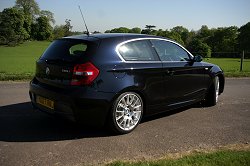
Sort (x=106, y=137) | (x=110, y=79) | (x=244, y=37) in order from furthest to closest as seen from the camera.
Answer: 1. (x=244, y=37)
2. (x=106, y=137)
3. (x=110, y=79)

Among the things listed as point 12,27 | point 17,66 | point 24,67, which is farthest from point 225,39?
point 24,67

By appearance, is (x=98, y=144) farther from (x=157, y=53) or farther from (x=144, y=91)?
(x=157, y=53)

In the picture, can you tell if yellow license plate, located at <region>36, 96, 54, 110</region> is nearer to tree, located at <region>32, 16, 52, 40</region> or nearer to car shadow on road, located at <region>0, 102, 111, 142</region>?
car shadow on road, located at <region>0, 102, 111, 142</region>

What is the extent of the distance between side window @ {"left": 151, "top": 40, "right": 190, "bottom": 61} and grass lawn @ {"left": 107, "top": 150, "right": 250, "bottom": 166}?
2.19m

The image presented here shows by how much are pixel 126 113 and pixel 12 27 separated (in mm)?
78665

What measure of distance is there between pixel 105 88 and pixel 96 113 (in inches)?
16.0

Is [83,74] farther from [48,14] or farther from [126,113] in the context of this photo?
[48,14]

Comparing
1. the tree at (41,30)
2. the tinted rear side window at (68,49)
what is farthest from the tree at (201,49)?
the tree at (41,30)

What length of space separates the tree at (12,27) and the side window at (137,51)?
61.9 m

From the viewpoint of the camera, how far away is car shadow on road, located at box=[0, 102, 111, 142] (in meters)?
5.04

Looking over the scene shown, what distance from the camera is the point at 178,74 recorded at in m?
6.21

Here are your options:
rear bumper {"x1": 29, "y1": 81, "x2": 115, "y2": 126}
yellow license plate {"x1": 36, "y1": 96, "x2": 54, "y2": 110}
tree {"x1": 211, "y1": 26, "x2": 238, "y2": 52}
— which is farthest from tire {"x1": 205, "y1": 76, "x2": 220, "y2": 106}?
tree {"x1": 211, "y1": 26, "x2": 238, "y2": 52}

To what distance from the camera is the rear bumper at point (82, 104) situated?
4.82m

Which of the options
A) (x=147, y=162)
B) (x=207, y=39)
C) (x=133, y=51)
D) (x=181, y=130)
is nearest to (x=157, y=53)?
(x=133, y=51)
